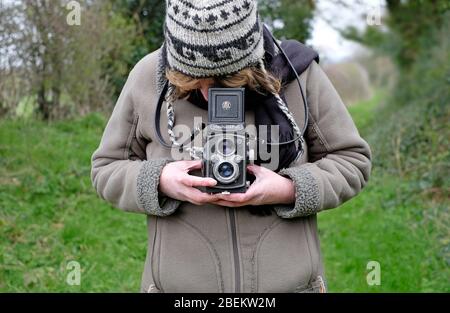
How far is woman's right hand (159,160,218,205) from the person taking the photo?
6.26 feet

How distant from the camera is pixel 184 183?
1.94 meters

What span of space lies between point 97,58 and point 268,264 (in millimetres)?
7094

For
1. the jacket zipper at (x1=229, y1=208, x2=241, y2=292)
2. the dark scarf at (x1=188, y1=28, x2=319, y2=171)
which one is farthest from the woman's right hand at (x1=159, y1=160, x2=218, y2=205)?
the dark scarf at (x1=188, y1=28, x2=319, y2=171)

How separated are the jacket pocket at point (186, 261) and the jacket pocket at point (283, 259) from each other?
139mm

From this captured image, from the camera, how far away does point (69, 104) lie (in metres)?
8.73

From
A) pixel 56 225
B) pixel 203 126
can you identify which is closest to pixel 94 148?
pixel 56 225

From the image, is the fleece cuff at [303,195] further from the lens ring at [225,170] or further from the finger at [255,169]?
the lens ring at [225,170]

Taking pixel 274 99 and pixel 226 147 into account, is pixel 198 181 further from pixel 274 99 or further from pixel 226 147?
pixel 274 99

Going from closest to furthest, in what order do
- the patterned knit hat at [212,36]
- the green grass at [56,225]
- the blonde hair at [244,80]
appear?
1. the patterned knit hat at [212,36]
2. the blonde hair at [244,80]
3. the green grass at [56,225]

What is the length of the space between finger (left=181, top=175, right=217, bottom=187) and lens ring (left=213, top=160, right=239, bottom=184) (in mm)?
24

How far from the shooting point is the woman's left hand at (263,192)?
1.92 m

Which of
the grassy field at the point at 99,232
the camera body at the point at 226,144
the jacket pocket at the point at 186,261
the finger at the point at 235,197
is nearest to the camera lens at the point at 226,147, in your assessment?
the camera body at the point at 226,144

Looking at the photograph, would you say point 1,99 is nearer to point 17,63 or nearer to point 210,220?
point 17,63

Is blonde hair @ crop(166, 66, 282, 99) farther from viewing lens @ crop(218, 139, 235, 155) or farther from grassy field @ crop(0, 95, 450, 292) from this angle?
grassy field @ crop(0, 95, 450, 292)
